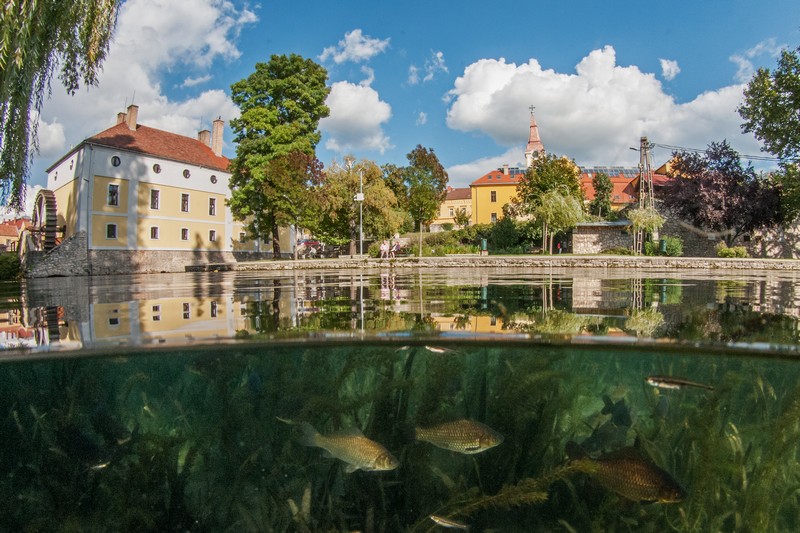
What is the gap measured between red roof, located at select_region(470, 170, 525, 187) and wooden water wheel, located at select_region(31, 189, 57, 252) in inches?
2389

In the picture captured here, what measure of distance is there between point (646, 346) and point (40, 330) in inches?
200

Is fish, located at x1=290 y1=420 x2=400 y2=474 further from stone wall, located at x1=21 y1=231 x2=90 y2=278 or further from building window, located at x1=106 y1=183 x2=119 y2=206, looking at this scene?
building window, located at x1=106 y1=183 x2=119 y2=206

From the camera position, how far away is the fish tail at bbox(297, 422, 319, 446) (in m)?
3.22

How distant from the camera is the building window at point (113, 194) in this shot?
134 ft

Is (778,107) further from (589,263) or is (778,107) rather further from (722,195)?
(589,263)

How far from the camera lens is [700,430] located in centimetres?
344

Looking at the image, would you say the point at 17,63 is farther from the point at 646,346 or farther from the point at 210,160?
the point at 210,160

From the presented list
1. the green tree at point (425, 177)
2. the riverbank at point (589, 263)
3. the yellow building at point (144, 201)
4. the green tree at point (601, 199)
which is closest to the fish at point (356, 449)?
the riverbank at point (589, 263)

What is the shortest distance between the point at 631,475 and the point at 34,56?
12.2 meters

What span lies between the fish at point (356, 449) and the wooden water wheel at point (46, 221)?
133 ft

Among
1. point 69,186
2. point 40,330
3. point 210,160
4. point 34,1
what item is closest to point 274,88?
point 210,160

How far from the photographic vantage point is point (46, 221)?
37.8m

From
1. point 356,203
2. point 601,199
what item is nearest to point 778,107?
point 356,203

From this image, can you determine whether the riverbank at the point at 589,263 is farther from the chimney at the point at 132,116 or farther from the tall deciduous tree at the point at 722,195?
the chimney at the point at 132,116
